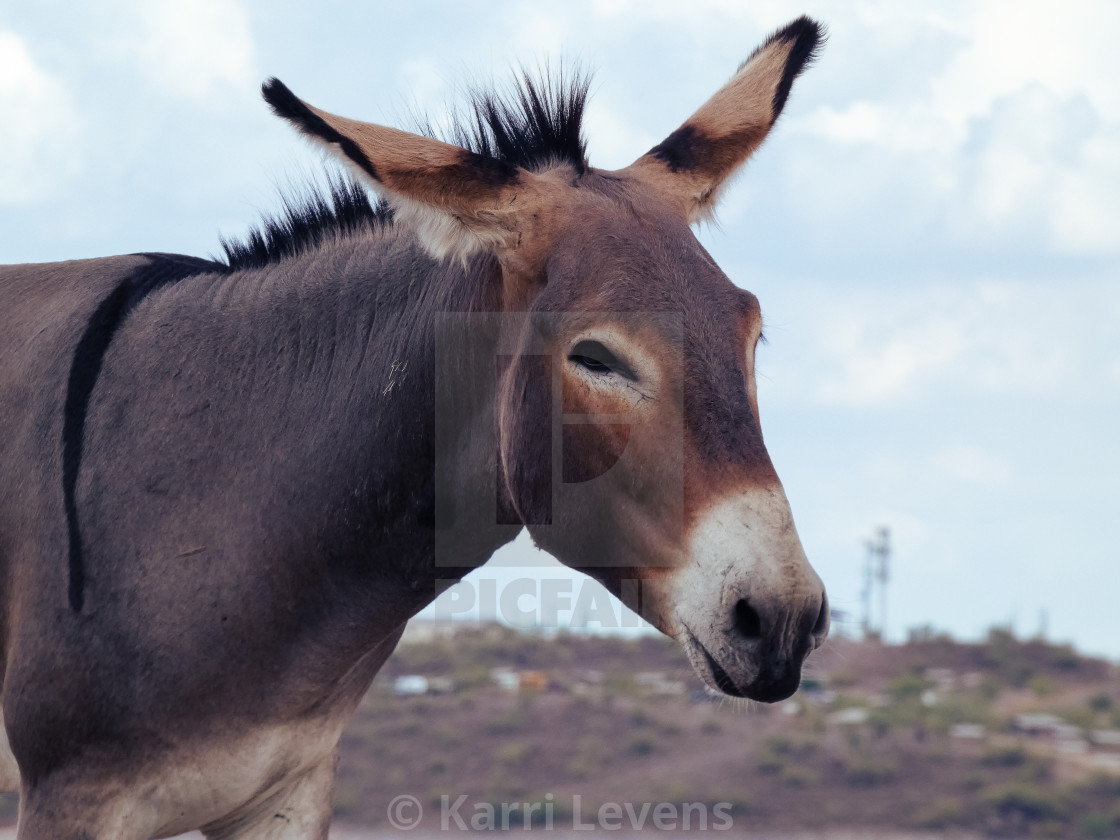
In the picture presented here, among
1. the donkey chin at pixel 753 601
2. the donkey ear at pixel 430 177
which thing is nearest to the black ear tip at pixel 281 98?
the donkey ear at pixel 430 177

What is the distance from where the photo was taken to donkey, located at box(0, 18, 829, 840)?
119 inches

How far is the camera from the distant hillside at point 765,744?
24875 mm

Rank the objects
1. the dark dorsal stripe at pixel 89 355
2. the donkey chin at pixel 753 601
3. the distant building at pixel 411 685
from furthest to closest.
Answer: the distant building at pixel 411 685, the dark dorsal stripe at pixel 89 355, the donkey chin at pixel 753 601

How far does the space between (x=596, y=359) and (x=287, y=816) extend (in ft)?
6.32

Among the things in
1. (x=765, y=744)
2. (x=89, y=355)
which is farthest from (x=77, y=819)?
(x=765, y=744)

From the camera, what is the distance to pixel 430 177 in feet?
10.6

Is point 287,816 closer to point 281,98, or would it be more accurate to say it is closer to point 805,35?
point 281,98

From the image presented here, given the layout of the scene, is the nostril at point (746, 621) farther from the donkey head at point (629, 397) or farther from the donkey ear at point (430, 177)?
the donkey ear at point (430, 177)

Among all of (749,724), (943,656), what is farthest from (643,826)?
(943,656)

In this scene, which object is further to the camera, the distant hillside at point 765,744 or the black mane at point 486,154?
the distant hillside at point 765,744

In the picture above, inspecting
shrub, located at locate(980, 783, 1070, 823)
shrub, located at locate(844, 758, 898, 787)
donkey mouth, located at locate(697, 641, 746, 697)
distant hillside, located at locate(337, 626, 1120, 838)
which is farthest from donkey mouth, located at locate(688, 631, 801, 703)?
shrub, located at locate(844, 758, 898, 787)

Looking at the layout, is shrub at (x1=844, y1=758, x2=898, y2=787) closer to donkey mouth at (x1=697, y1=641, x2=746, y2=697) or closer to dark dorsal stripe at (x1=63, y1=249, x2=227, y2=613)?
dark dorsal stripe at (x1=63, y1=249, x2=227, y2=613)

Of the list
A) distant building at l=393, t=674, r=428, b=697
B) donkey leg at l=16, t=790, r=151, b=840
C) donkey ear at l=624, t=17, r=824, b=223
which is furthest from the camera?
distant building at l=393, t=674, r=428, b=697

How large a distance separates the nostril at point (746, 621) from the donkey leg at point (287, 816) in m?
1.78
